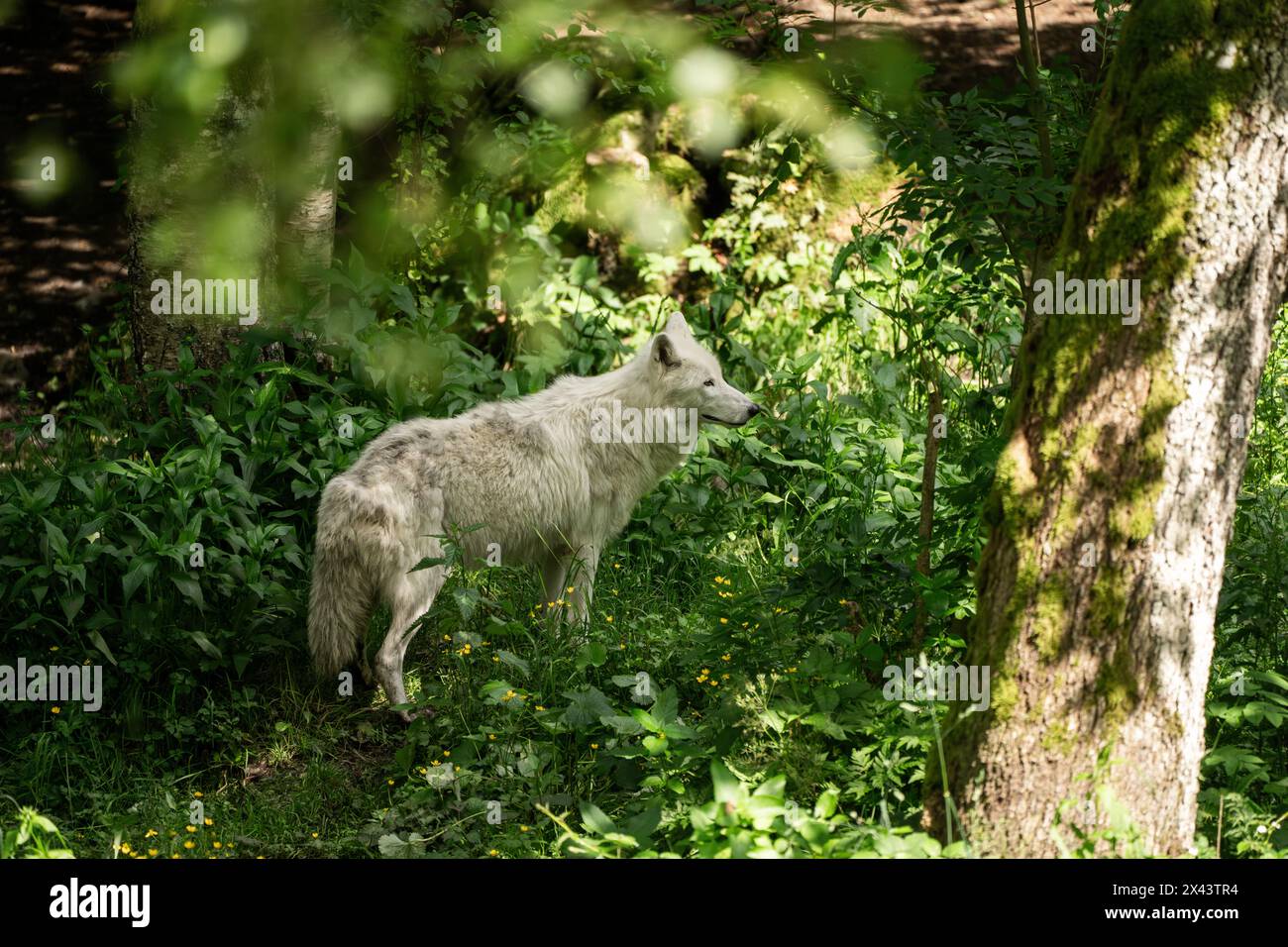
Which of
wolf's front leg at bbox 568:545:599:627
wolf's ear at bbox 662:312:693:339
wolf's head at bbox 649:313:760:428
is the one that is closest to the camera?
wolf's front leg at bbox 568:545:599:627

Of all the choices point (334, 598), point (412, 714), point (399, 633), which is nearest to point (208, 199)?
point (334, 598)

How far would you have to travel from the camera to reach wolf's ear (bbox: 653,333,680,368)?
6684 millimetres

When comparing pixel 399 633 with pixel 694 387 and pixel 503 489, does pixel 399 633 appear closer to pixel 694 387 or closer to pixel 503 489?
pixel 503 489

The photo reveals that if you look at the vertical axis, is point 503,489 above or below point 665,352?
below

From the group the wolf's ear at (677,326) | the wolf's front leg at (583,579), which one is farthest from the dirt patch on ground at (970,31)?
the wolf's front leg at (583,579)

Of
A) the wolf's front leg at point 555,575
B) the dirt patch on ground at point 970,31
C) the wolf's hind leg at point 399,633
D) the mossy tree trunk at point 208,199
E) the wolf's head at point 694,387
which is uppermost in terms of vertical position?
the dirt patch on ground at point 970,31

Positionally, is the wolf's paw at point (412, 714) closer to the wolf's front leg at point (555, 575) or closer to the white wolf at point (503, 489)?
the white wolf at point (503, 489)

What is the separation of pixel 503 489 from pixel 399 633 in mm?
1000

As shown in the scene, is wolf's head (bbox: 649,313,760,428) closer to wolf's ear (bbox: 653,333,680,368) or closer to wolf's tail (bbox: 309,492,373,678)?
wolf's ear (bbox: 653,333,680,368)

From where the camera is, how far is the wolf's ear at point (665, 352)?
263 inches

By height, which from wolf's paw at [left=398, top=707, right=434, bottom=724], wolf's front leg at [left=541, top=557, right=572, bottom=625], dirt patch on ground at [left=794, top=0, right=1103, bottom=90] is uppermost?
dirt patch on ground at [left=794, top=0, right=1103, bottom=90]

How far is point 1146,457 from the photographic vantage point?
3561 mm

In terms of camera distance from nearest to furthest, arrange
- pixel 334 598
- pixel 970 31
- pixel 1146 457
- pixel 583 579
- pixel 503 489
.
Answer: pixel 1146 457
pixel 334 598
pixel 503 489
pixel 583 579
pixel 970 31

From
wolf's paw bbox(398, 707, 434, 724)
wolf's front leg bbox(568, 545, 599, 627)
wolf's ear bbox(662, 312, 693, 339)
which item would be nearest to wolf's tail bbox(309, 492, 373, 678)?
wolf's paw bbox(398, 707, 434, 724)
